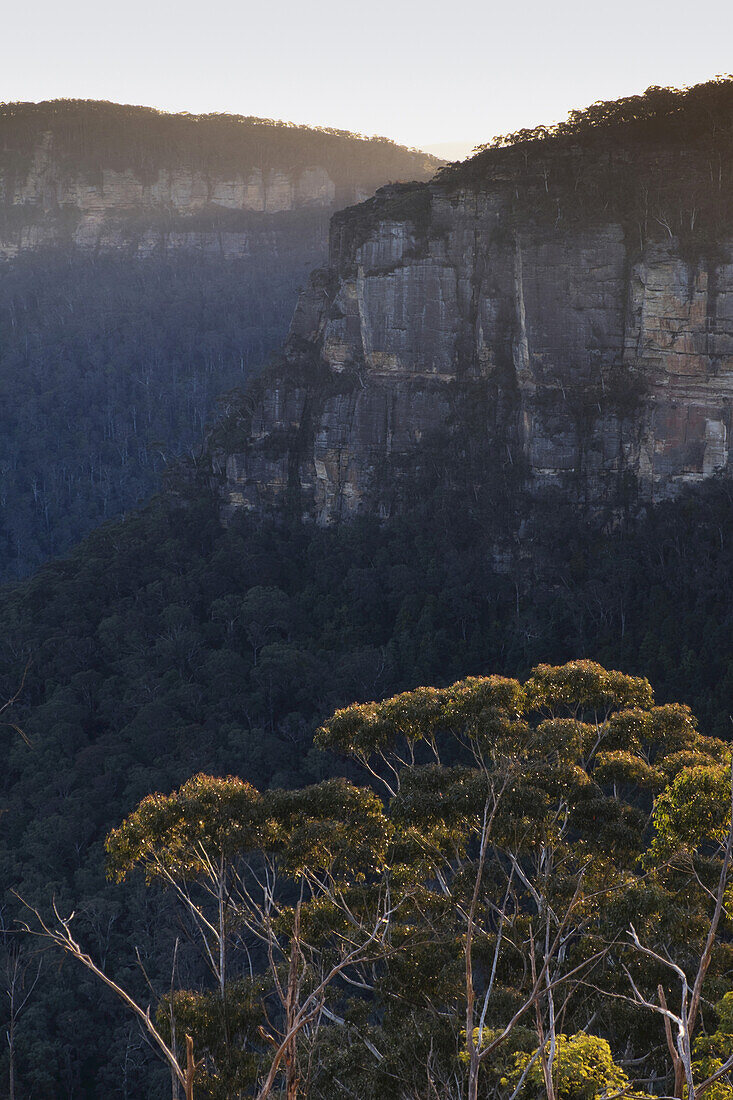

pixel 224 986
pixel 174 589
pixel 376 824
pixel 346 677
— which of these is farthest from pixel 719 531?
pixel 224 986

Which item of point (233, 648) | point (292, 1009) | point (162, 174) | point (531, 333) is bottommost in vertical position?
point (233, 648)

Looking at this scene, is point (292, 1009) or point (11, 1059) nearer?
point (292, 1009)

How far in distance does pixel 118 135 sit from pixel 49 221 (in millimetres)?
9464

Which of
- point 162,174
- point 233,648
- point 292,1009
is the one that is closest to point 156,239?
point 162,174

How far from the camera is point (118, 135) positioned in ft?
279

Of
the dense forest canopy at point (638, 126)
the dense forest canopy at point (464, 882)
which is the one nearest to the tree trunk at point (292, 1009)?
the dense forest canopy at point (464, 882)

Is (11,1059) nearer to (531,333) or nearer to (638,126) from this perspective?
(531,333)

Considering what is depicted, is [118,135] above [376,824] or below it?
above

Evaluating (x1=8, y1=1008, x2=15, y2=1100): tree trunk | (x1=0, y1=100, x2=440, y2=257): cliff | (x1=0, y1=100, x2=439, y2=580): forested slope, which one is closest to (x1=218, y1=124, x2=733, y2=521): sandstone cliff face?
A: (x1=8, y1=1008, x2=15, y2=1100): tree trunk

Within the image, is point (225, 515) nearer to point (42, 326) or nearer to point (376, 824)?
point (376, 824)

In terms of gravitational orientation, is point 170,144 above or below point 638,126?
above

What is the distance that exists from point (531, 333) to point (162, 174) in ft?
183

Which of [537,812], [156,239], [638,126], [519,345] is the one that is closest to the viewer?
[537,812]

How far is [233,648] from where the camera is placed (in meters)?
42.8
